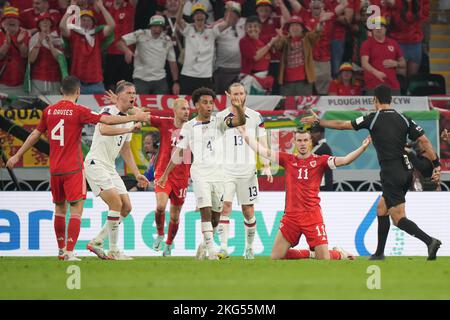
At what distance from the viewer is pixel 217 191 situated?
558 inches

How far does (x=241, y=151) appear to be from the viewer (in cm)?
1495

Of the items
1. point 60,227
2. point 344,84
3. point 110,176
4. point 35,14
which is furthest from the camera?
point 344,84

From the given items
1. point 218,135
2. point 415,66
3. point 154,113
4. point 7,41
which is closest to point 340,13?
point 415,66

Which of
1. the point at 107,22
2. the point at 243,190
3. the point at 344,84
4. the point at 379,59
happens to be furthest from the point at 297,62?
the point at 243,190

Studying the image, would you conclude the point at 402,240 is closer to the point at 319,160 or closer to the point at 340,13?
the point at 319,160

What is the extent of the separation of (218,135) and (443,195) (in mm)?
5110

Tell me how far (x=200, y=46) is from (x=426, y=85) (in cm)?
496

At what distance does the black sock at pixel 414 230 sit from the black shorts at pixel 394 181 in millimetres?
258

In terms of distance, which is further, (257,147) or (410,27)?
(410,27)

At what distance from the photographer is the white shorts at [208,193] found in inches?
543

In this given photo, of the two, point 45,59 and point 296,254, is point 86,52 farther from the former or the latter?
point 296,254

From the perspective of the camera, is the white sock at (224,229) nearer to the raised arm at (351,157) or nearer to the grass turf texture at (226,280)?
the grass turf texture at (226,280)

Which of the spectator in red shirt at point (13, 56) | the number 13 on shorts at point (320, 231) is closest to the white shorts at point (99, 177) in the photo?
the number 13 on shorts at point (320, 231)

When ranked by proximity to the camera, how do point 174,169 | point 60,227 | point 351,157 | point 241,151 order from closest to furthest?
1. point 351,157
2. point 60,227
3. point 241,151
4. point 174,169
